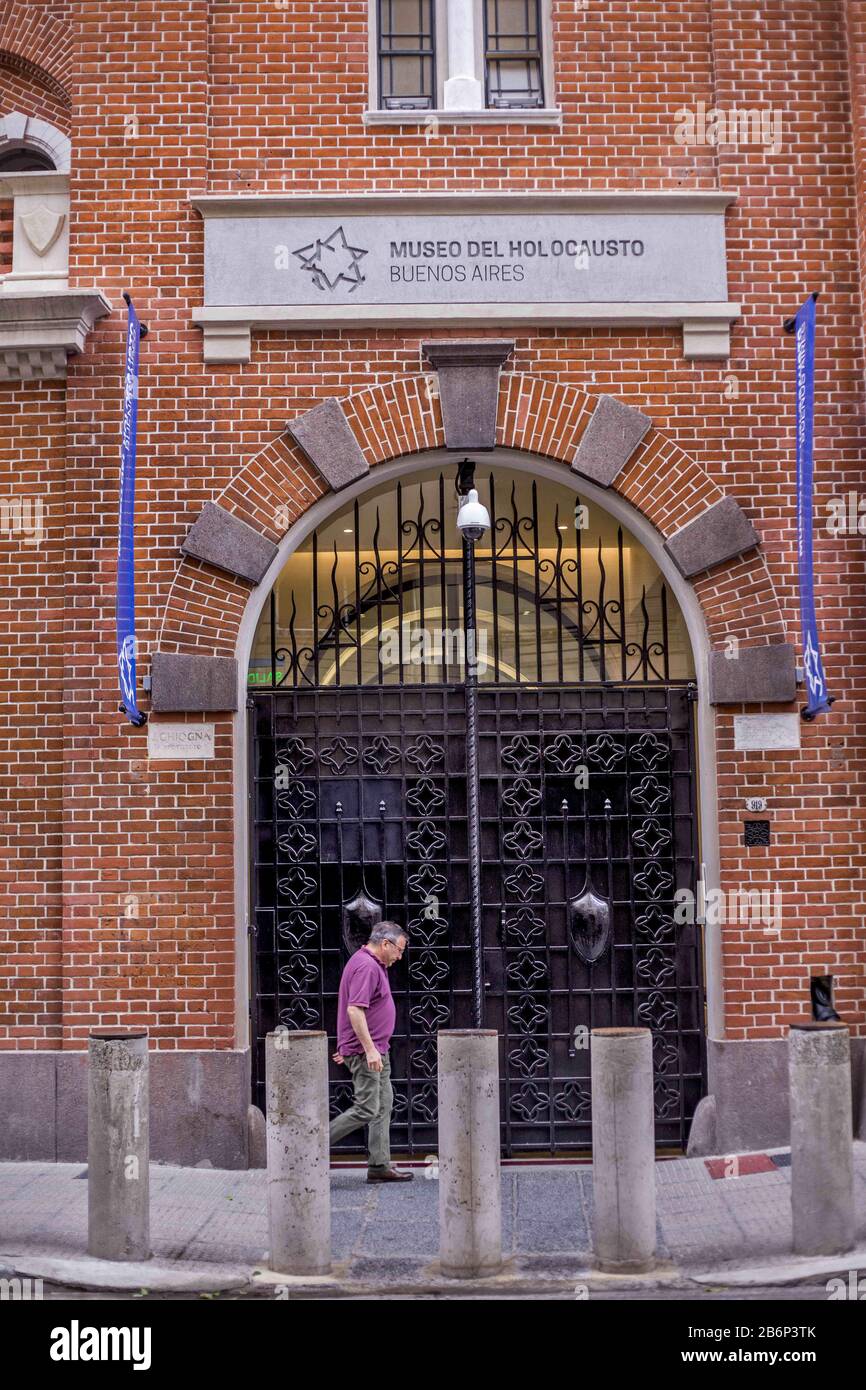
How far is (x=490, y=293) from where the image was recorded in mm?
10211

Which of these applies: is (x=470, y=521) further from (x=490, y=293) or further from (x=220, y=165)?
(x=220, y=165)

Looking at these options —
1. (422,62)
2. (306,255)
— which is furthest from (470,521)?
(422,62)

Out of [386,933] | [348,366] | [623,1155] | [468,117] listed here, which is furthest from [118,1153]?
[468,117]

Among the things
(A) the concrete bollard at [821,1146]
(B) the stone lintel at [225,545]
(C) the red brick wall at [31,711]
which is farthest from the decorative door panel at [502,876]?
(A) the concrete bollard at [821,1146]

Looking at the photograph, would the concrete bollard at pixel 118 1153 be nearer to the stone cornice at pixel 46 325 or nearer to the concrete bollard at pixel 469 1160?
the concrete bollard at pixel 469 1160

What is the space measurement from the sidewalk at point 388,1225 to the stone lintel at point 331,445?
190 inches

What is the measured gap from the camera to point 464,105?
10445mm

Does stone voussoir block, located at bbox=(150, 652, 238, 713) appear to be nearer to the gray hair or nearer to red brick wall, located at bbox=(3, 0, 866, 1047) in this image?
red brick wall, located at bbox=(3, 0, 866, 1047)

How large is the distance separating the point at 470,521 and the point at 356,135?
9.87 ft

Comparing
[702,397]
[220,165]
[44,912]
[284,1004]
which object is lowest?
[284,1004]

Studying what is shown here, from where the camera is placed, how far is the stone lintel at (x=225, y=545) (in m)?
9.98

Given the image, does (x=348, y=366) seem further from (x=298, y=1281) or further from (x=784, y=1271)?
(x=784, y=1271)

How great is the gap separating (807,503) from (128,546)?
458cm

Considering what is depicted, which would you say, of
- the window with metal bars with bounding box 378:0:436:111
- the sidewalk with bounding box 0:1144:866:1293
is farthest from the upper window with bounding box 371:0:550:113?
the sidewalk with bounding box 0:1144:866:1293
